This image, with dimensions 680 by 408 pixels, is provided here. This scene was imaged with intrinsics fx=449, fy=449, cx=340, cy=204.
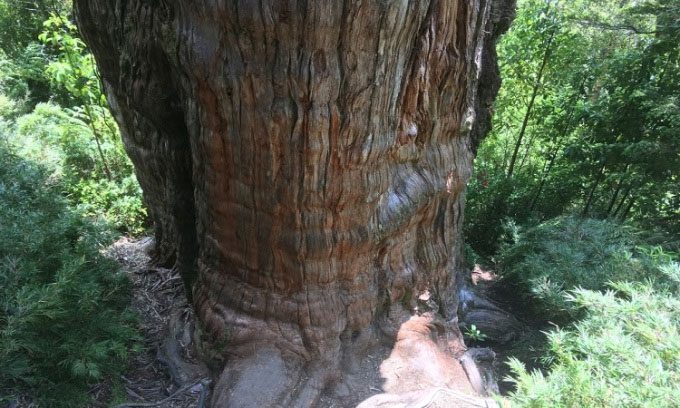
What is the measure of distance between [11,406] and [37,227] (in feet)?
3.19

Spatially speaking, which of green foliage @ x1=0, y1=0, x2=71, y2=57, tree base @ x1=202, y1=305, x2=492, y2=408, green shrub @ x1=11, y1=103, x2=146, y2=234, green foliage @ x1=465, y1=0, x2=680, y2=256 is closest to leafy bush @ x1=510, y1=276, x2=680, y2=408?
tree base @ x1=202, y1=305, x2=492, y2=408

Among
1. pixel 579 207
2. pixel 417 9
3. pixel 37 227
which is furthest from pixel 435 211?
pixel 579 207

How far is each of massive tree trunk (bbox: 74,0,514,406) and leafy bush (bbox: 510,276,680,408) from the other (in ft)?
3.22

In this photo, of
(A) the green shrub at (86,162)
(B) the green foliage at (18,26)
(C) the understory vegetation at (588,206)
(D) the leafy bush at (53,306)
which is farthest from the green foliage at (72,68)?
(B) the green foliage at (18,26)

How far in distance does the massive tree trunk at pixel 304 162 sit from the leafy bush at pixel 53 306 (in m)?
0.52

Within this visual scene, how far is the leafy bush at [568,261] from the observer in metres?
3.52

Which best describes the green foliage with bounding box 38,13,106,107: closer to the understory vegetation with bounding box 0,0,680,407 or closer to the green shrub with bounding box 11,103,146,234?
the understory vegetation with bounding box 0,0,680,407

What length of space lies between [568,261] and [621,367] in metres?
2.23

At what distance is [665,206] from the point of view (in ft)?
16.3

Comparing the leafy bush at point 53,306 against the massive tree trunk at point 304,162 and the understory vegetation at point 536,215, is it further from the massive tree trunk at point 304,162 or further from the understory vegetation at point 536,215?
the massive tree trunk at point 304,162

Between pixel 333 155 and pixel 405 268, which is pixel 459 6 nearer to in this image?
pixel 333 155

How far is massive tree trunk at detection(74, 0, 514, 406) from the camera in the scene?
1929 millimetres

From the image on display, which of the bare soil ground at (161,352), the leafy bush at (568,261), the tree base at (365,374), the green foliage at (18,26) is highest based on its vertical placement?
the green foliage at (18,26)

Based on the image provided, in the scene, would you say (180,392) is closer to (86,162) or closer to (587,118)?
(86,162)
